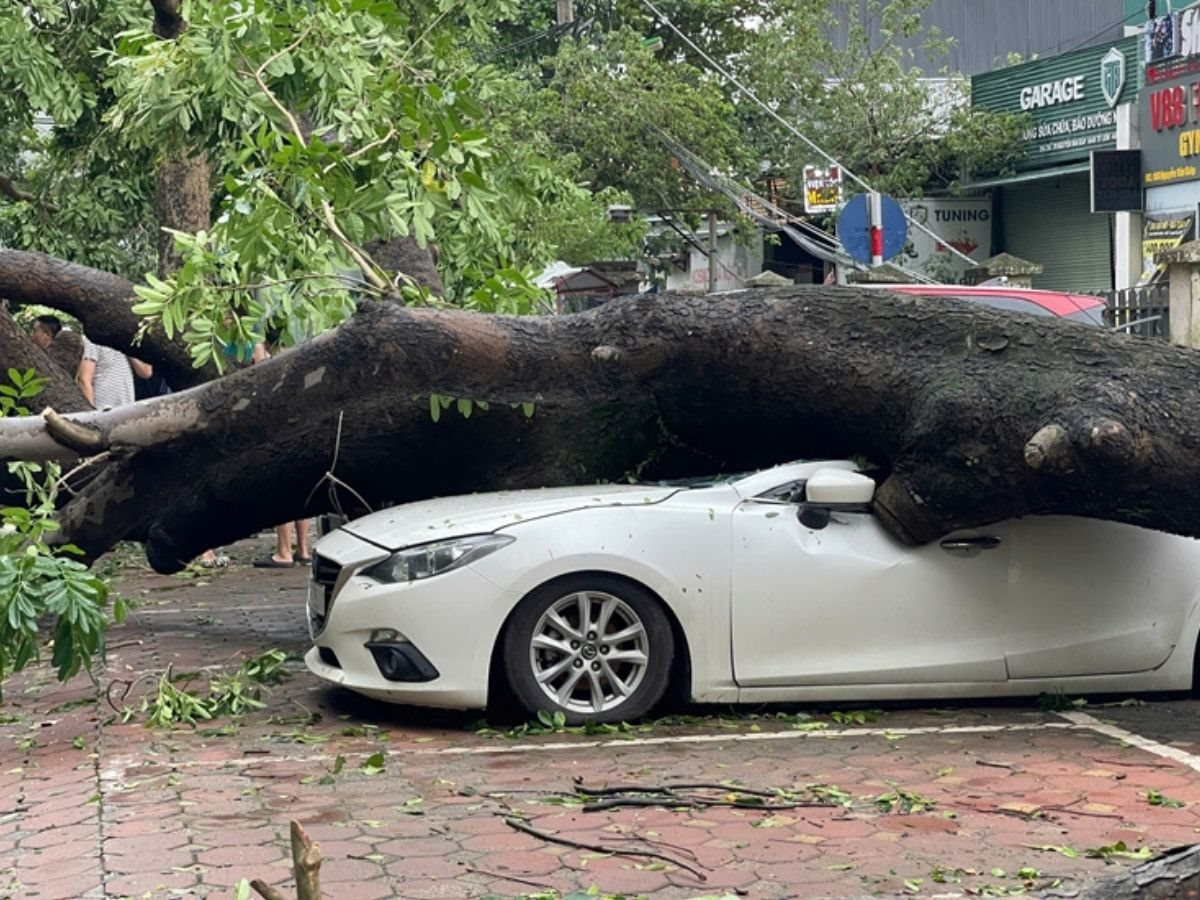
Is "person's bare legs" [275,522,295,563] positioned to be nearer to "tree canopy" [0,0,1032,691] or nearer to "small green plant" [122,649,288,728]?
"tree canopy" [0,0,1032,691]

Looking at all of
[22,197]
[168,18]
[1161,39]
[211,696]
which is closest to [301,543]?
[168,18]

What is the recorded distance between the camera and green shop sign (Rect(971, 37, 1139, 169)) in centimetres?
2816

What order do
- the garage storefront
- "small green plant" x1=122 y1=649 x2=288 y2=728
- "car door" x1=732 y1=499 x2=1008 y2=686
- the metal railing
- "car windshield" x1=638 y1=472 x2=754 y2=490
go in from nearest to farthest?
"car door" x1=732 y1=499 x2=1008 y2=686, "small green plant" x1=122 y1=649 x2=288 y2=728, "car windshield" x1=638 y1=472 x2=754 y2=490, the metal railing, the garage storefront

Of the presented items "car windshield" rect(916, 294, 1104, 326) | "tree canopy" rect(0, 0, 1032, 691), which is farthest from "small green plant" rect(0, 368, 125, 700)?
"car windshield" rect(916, 294, 1104, 326)

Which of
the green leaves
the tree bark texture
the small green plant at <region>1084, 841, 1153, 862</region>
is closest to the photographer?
the small green plant at <region>1084, 841, 1153, 862</region>

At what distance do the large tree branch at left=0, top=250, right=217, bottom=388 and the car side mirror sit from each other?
5062mm

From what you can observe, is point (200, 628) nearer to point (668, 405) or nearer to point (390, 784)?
point (668, 405)

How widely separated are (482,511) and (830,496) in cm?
147

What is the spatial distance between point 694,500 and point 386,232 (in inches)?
107

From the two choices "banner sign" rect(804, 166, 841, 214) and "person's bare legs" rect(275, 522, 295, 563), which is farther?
"banner sign" rect(804, 166, 841, 214)

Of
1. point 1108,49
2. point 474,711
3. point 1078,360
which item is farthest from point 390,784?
point 1108,49

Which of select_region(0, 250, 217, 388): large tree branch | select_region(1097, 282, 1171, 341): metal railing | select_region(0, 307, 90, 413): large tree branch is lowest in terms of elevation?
select_region(0, 307, 90, 413): large tree branch

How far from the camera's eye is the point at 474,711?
7.53 metres

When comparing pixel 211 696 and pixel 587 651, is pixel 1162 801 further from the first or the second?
pixel 211 696
